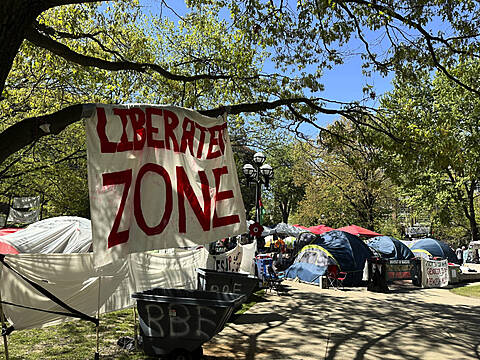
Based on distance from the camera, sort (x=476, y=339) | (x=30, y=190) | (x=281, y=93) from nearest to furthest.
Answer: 1. (x=476, y=339)
2. (x=281, y=93)
3. (x=30, y=190)

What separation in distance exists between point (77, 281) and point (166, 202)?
362 centimetres

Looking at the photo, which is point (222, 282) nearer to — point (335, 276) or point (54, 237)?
point (54, 237)

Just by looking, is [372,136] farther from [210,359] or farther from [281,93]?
[210,359]

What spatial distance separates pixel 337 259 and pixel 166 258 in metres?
9.73

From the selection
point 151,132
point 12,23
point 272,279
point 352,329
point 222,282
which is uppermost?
point 12,23

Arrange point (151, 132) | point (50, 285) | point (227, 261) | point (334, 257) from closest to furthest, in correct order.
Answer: point (151, 132) < point (50, 285) < point (227, 261) < point (334, 257)

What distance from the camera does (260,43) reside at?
1044 centimetres

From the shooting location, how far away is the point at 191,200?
4.54 meters

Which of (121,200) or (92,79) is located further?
(92,79)

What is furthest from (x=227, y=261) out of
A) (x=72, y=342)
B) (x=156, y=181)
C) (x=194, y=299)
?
(x=156, y=181)

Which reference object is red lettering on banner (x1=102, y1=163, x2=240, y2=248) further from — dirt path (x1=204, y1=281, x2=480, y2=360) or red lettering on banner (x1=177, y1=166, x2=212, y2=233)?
dirt path (x1=204, y1=281, x2=480, y2=360)

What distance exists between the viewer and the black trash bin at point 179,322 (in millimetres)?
5797

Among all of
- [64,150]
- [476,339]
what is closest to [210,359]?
[476,339]

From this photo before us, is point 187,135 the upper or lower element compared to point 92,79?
lower
